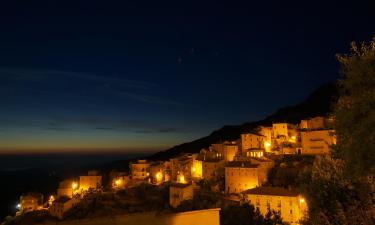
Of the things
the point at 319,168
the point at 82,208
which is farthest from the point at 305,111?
the point at 319,168

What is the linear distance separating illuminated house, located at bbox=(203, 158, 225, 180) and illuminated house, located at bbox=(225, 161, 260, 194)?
16.2 feet

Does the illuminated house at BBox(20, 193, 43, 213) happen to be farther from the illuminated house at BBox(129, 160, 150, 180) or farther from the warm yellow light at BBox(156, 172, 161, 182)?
the warm yellow light at BBox(156, 172, 161, 182)

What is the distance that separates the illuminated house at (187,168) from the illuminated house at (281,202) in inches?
717

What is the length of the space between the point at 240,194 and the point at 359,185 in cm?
3295

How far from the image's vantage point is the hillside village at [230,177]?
3794 centimetres

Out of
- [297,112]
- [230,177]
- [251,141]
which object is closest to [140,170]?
[251,141]

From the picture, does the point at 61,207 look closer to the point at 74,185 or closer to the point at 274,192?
the point at 74,185

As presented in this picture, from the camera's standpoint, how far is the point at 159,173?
62750 mm

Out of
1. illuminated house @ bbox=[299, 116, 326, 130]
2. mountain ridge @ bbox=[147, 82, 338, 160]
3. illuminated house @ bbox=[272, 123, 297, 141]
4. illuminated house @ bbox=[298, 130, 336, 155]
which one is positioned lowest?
illuminated house @ bbox=[298, 130, 336, 155]

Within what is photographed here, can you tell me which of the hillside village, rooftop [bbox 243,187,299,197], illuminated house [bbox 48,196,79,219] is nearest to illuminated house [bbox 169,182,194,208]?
the hillside village

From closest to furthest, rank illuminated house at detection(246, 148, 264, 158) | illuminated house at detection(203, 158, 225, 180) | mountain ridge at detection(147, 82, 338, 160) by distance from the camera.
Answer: illuminated house at detection(203, 158, 225, 180), illuminated house at detection(246, 148, 264, 158), mountain ridge at detection(147, 82, 338, 160)

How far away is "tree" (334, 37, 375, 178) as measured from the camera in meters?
9.29

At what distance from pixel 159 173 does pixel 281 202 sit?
3145 cm

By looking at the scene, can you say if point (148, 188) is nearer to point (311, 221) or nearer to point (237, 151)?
point (237, 151)
